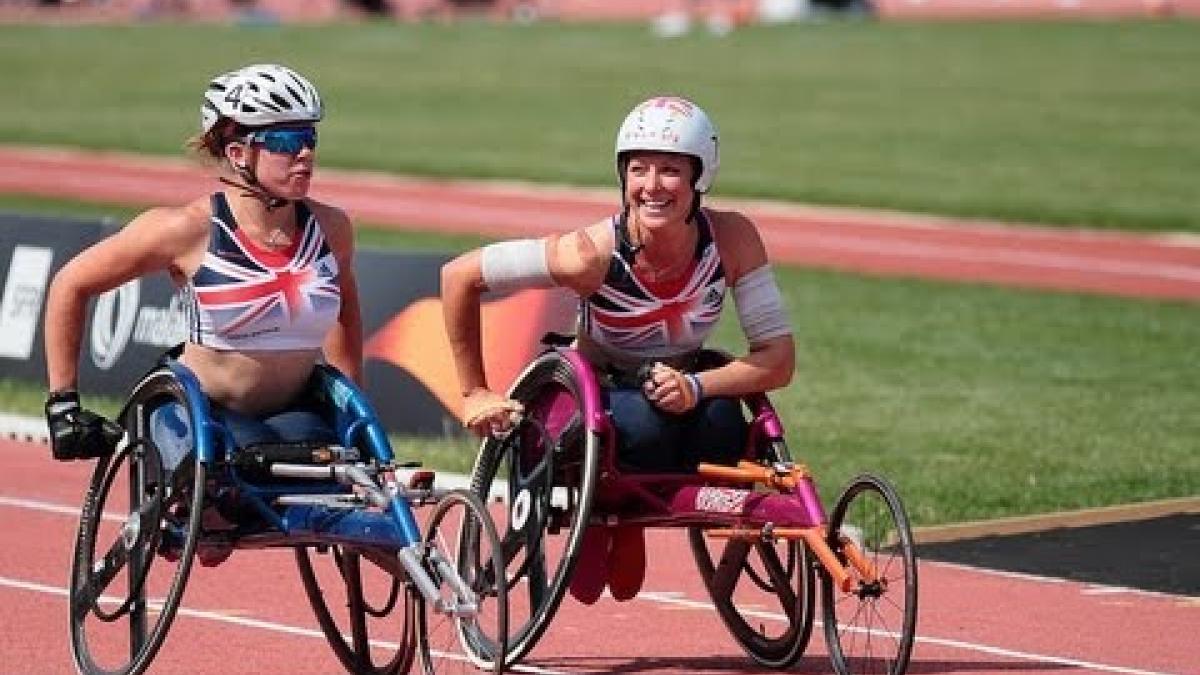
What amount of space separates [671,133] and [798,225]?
20562mm

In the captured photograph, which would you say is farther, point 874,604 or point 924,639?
point 924,639

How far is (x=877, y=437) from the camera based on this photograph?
1731cm

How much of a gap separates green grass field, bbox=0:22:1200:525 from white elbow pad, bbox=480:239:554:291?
4.34 m

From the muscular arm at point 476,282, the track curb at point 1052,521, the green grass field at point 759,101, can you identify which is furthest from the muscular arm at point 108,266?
the green grass field at point 759,101

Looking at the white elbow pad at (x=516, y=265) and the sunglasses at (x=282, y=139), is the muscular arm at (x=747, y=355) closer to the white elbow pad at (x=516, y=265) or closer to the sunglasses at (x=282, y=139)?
the white elbow pad at (x=516, y=265)

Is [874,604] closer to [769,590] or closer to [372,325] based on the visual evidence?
[769,590]

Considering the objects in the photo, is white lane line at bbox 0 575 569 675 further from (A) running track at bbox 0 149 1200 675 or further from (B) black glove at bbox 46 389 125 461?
(B) black glove at bbox 46 389 125 461

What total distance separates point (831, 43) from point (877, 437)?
135ft

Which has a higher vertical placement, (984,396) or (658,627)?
(658,627)

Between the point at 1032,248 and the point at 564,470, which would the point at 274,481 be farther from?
the point at 1032,248

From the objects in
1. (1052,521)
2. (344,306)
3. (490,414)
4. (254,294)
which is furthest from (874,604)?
(1052,521)

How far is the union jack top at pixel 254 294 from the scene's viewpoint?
1015 cm

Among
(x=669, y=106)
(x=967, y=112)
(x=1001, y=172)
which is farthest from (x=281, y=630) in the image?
(x=967, y=112)

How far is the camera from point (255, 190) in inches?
404
